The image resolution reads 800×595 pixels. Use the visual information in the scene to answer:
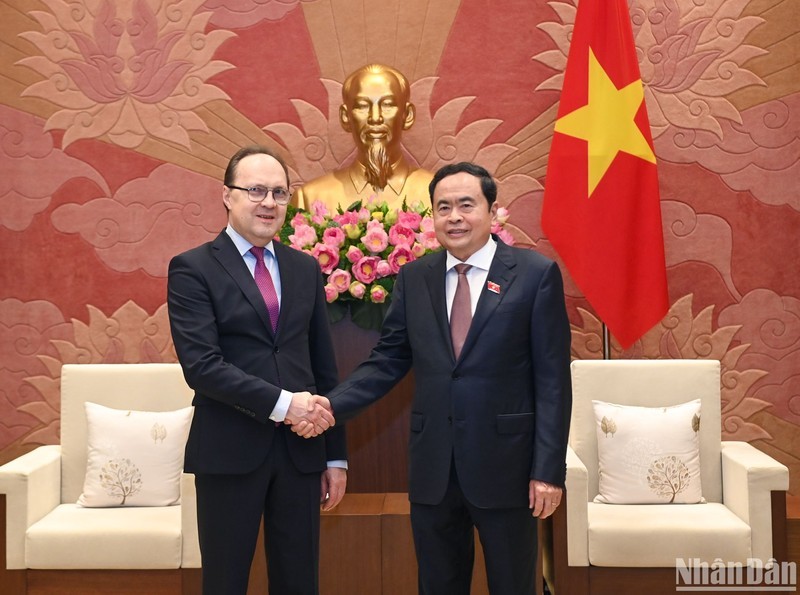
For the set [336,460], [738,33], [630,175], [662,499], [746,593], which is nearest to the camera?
[336,460]

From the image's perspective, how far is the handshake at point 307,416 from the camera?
82.6 inches

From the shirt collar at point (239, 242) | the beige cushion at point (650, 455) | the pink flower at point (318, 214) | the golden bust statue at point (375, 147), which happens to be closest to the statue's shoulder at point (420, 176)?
the golden bust statue at point (375, 147)

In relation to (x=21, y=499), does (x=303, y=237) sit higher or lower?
higher

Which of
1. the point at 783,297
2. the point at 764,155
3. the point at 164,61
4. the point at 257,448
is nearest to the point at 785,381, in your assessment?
the point at 783,297

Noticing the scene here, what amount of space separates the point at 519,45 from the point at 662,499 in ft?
7.16

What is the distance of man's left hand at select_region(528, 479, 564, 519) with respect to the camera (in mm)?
2117

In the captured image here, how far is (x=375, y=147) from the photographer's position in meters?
3.68

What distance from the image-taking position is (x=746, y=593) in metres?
2.94

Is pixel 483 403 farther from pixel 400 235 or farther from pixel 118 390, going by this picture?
pixel 118 390

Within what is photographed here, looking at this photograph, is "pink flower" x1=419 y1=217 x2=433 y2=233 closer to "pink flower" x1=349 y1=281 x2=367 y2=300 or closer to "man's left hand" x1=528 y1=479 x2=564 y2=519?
"pink flower" x1=349 y1=281 x2=367 y2=300

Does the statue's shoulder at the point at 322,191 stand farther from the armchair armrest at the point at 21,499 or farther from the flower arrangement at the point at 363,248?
the armchair armrest at the point at 21,499

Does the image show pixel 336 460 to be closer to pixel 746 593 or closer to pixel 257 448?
pixel 257 448

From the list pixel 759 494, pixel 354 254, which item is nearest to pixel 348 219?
pixel 354 254

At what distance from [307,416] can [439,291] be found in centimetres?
50
